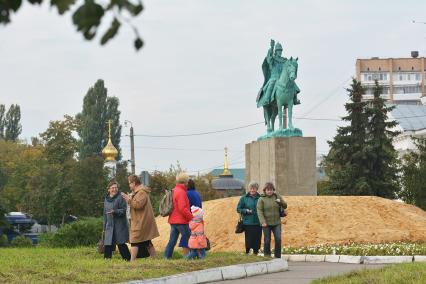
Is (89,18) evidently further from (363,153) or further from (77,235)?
(363,153)

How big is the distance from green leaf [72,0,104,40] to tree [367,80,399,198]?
46.3 meters

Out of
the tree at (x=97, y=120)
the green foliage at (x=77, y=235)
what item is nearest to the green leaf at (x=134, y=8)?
the green foliage at (x=77, y=235)

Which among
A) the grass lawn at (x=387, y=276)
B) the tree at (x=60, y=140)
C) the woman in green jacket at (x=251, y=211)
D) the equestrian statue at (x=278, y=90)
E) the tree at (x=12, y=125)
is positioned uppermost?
the tree at (x=12, y=125)

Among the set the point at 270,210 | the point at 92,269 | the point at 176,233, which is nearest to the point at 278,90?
the point at 270,210

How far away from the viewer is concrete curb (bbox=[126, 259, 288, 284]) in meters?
11.9

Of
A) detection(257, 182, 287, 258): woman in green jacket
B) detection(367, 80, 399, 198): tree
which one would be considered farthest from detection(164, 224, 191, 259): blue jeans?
detection(367, 80, 399, 198): tree

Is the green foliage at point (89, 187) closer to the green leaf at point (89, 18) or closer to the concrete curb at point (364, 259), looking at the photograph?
the concrete curb at point (364, 259)

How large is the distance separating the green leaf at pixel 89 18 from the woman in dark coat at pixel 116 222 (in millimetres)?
12911

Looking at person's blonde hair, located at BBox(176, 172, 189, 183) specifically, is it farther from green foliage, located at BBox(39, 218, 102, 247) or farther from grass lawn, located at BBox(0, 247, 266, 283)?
green foliage, located at BBox(39, 218, 102, 247)

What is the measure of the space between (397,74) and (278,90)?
113 metres

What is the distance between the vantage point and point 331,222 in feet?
90.6

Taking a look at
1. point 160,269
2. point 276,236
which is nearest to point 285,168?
point 276,236

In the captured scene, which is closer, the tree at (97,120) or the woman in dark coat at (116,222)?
the woman in dark coat at (116,222)

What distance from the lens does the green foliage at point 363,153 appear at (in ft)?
159
